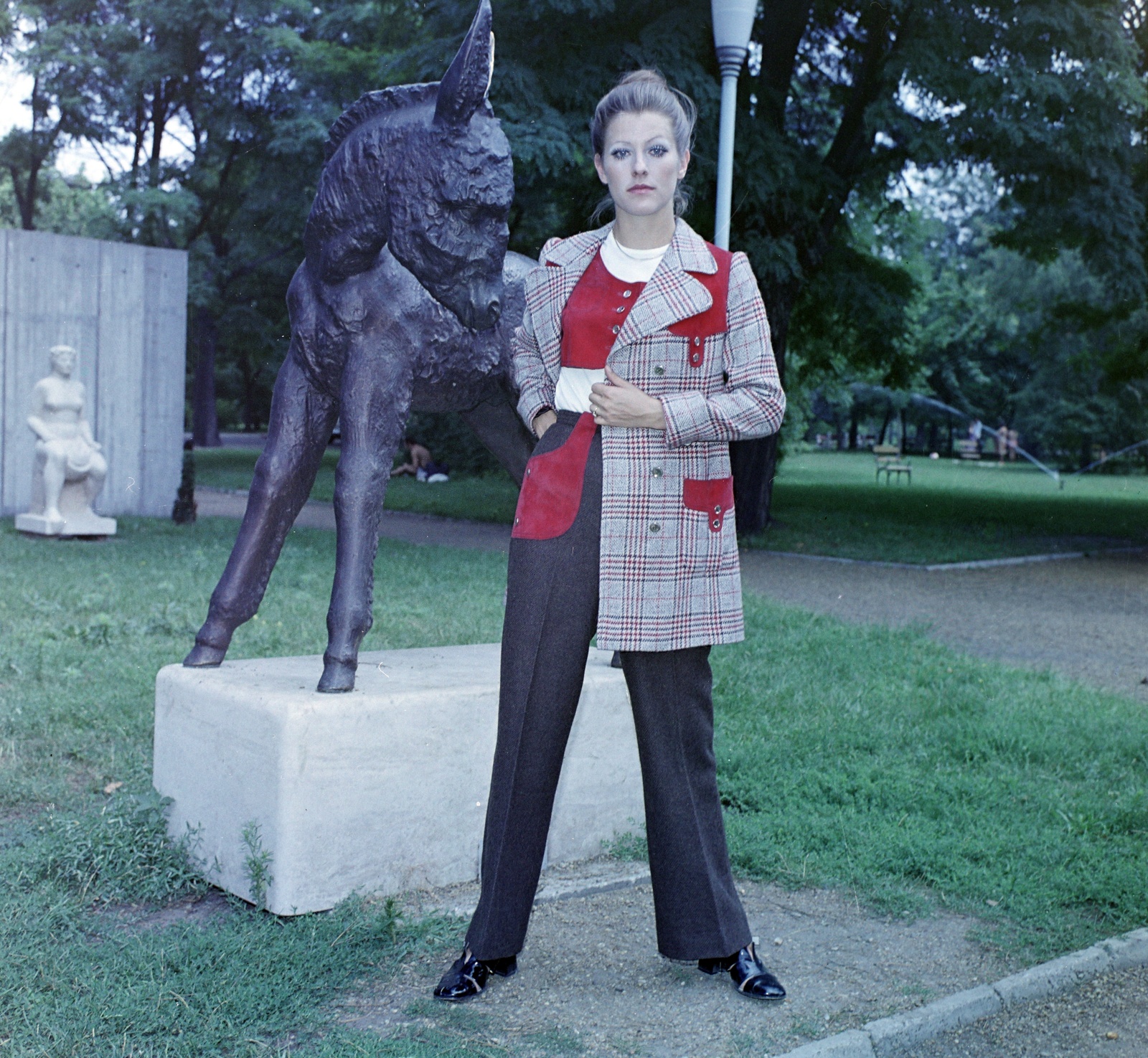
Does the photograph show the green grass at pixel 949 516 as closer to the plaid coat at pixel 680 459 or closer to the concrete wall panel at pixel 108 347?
the concrete wall panel at pixel 108 347

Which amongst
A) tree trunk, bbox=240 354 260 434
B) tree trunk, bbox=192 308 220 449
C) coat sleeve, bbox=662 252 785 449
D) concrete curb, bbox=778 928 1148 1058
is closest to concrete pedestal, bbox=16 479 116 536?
coat sleeve, bbox=662 252 785 449

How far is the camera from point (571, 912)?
3938 mm

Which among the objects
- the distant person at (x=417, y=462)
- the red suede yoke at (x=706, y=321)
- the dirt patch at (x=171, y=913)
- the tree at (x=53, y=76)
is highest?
the tree at (x=53, y=76)

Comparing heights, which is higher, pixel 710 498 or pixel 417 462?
pixel 710 498

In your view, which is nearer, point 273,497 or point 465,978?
point 465,978

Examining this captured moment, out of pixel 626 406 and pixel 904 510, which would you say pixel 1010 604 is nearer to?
pixel 626 406

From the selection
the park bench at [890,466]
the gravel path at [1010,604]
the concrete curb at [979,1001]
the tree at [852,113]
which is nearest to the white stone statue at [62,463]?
the tree at [852,113]

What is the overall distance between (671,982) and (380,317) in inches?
85.4

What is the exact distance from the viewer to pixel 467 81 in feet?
11.7

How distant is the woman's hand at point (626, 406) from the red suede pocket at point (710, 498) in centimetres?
17

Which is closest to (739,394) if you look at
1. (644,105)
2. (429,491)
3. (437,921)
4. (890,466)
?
(644,105)

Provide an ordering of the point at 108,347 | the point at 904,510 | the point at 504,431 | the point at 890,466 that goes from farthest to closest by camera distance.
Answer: the point at 890,466, the point at 904,510, the point at 108,347, the point at 504,431

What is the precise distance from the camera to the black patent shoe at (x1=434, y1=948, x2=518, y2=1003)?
10.5 feet

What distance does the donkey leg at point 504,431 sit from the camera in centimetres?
457
